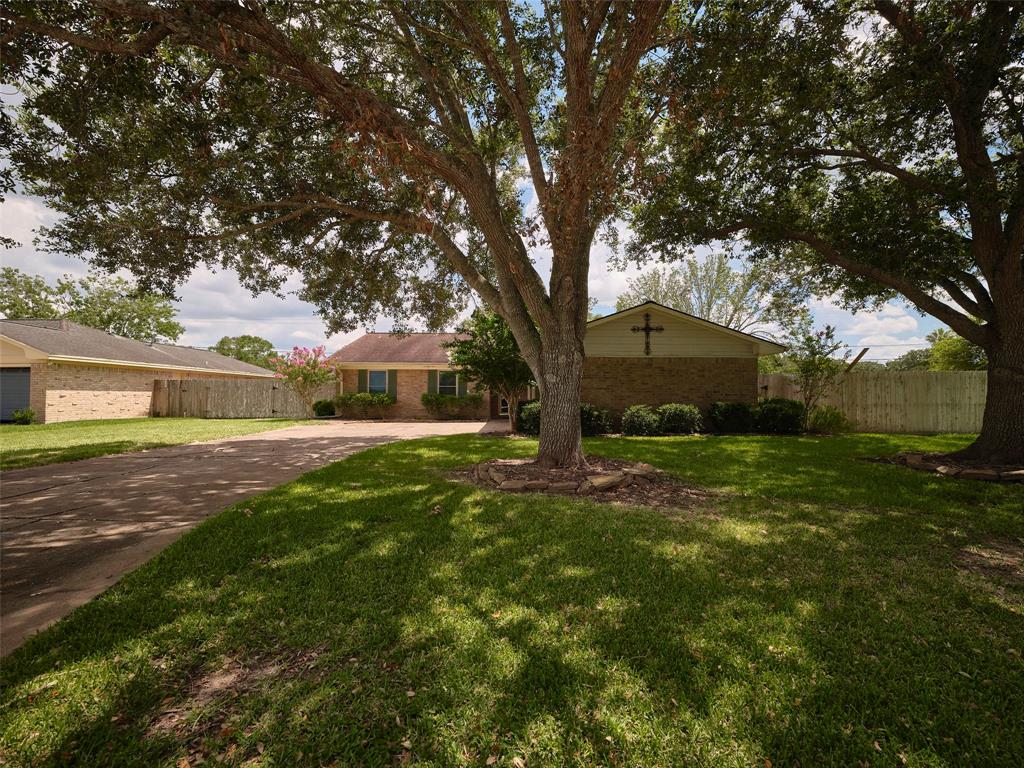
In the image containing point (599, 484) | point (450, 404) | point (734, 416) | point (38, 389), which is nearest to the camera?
point (599, 484)

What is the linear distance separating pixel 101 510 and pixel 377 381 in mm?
15763

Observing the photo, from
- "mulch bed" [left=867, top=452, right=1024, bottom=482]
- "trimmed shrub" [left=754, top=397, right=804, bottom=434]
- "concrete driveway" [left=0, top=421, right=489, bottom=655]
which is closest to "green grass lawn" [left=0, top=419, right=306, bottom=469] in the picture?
"concrete driveway" [left=0, top=421, right=489, bottom=655]

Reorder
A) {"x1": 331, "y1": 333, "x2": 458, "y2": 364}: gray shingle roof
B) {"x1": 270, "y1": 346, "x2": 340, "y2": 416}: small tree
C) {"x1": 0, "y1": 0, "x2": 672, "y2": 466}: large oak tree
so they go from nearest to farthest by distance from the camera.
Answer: {"x1": 0, "y1": 0, "x2": 672, "y2": 466}: large oak tree < {"x1": 270, "y1": 346, "x2": 340, "y2": 416}: small tree < {"x1": 331, "y1": 333, "x2": 458, "y2": 364}: gray shingle roof

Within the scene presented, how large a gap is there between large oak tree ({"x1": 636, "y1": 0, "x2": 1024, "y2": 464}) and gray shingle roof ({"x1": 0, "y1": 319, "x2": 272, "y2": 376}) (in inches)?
886

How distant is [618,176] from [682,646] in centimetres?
461

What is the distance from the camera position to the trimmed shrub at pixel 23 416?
611 inches

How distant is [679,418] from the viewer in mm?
12945

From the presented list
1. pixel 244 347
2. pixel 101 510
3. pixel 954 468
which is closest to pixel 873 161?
pixel 954 468

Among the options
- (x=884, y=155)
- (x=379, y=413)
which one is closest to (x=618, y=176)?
(x=884, y=155)

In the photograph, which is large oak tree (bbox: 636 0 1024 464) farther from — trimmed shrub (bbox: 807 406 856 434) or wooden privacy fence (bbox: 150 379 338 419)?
wooden privacy fence (bbox: 150 379 338 419)

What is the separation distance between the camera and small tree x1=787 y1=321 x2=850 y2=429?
12922mm

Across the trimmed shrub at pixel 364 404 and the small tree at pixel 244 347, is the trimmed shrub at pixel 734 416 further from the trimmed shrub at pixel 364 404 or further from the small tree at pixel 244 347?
the small tree at pixel 244 347

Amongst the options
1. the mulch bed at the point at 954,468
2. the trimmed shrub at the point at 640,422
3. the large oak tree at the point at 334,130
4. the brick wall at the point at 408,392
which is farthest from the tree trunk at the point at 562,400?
the brick wall at the point at 408,392

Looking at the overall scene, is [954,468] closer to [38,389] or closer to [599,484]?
[599,484]
